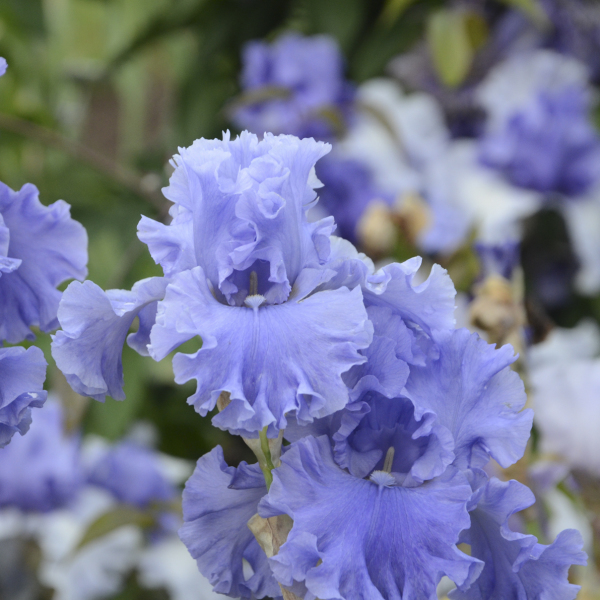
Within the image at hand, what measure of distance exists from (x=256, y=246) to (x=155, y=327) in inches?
1.4

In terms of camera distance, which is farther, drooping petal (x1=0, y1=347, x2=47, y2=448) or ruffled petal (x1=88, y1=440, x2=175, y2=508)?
ruffled petal (x1=88, y1=440, x2=175, y2=508)

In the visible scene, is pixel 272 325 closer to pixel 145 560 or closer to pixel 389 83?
pixel 145 560

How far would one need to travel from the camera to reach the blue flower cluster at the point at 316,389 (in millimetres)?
168

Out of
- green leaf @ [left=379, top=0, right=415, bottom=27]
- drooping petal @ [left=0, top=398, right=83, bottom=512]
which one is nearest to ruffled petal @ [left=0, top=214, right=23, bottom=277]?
drooping petal @ [left=0, top=398, right=83, bottom=512]

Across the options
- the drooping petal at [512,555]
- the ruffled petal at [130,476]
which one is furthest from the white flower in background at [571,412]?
the ruffled petal at [130,476]

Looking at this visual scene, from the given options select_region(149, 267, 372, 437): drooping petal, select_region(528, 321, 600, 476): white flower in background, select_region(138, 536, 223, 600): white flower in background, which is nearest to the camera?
select_region(149, 267, 372, 437): drooping petal

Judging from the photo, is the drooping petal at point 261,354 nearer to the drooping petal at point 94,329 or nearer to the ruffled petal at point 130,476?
the drooping petal at point 94,329

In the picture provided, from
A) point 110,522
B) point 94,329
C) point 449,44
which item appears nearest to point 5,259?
point 94,329

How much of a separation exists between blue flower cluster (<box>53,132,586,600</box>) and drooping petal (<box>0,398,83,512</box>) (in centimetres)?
37

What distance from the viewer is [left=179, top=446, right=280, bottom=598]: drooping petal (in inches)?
7.6

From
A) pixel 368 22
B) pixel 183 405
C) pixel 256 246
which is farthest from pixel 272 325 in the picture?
pixel 368 22

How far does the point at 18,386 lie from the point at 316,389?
0.08 meters

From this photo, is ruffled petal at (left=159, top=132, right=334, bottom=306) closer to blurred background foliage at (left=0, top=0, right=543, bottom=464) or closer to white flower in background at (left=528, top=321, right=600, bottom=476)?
white flower in background at (left=528, top=321, right=600, bottom=476)

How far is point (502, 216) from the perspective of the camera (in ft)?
1.99
